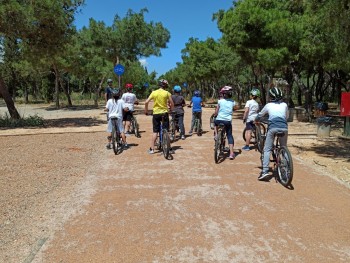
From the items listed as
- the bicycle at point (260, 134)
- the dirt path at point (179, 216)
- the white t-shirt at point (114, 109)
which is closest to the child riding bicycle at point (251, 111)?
the bicycle at point (260, 134)

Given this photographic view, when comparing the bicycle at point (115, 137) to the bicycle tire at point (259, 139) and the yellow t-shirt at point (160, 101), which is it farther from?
the bicycle tire at point (259, 139)

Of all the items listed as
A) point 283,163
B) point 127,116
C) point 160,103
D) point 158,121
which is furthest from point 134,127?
point 283,163

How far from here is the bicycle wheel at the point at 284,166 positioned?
6293 mm

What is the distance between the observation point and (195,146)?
10.4 meters

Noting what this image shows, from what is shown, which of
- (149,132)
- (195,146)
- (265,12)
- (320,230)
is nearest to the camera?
(320,230)

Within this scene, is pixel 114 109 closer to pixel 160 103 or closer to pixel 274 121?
pixel 160 103

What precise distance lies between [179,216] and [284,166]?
7.95 ft

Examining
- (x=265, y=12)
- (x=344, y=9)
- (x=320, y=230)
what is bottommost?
(x=320, y=230)

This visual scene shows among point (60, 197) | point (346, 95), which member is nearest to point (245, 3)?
point (346, 95)

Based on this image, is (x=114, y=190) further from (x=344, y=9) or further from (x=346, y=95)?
(x=346, y=95)

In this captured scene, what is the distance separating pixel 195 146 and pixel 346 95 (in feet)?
17.6

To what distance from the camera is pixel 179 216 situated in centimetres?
503

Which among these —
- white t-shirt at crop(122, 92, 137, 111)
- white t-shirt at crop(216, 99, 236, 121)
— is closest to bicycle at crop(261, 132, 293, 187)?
white t-shirt at crop(216, 99, 236, 121)

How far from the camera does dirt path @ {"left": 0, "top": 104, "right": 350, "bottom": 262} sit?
402 centimetres
